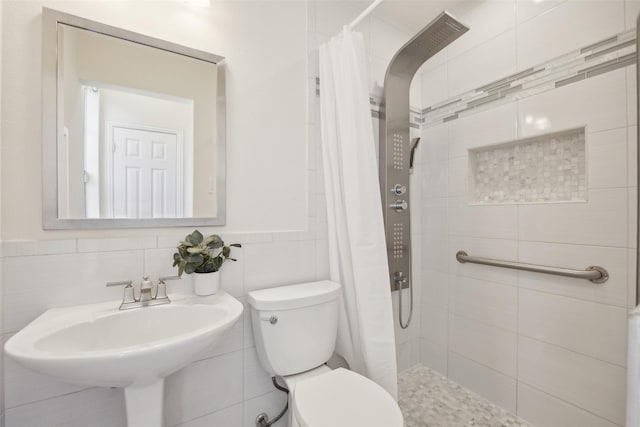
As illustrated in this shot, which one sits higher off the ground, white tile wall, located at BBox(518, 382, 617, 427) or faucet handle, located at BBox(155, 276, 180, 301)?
faucet handle, located at BBox(155, 276, 180, 301)

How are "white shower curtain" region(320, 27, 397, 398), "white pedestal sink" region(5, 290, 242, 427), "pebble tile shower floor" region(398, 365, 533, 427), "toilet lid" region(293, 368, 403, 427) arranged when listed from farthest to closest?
"pebble tile shower floor" region(398, 365, 533, 427) → "white shower curtain" region(320, 27, 397, 398) → "toilet lid" region(293, 368, 403, 427) → "white pedestal sink" region(5, 290, 242, 427)

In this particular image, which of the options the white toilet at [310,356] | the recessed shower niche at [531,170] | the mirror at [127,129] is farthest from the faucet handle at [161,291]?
the recessed shower niche at [531,170]

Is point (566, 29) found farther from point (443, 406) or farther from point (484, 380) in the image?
point (443, 406)

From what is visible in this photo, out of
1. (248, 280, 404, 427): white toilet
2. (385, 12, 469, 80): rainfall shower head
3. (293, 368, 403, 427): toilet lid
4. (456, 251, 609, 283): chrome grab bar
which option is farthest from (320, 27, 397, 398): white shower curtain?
(456, 251, 609, 283): chrome grab bar

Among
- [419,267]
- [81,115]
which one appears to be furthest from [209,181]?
[419,267]

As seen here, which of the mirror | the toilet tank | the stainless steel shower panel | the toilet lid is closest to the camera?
the toilet lid

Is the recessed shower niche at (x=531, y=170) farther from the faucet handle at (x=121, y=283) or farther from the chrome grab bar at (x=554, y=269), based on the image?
the faucet handle at (x=121, y=283)

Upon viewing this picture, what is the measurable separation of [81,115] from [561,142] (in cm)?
218

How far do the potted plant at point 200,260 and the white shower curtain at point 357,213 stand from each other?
0.62 metres

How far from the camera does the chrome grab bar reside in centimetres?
125

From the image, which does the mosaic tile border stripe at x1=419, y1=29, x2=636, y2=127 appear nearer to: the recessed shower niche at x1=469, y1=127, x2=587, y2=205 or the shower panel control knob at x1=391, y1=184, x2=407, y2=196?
the recessed shower niche at x1=469, y1=127, x2=587, y2=205

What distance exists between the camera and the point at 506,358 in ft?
5.25

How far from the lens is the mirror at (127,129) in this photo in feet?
3.34

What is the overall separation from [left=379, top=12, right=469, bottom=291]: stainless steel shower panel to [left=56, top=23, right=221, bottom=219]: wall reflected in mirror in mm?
1023
